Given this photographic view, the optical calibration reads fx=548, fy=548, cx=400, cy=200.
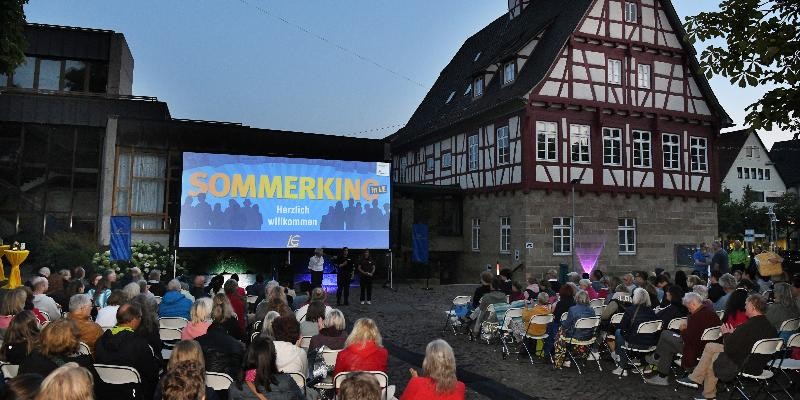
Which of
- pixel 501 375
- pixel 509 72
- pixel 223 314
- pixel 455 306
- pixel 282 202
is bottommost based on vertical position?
pixel 501 375

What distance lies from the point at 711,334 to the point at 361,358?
464 cm

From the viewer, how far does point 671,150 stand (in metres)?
23.0

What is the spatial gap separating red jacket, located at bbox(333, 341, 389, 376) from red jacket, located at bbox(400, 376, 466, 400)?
921 mm

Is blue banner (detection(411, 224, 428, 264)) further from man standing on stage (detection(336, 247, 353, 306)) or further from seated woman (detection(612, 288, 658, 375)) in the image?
seated woman (detection(612, 288, 658, 375))

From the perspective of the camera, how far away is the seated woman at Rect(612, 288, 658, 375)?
7.73 meters

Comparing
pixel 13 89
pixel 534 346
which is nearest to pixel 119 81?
pixel 13 89

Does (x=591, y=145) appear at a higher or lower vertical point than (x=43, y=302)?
higher

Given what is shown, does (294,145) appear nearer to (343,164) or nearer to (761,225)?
(343,164)

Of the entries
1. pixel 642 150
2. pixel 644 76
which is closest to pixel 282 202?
pixel 642 150

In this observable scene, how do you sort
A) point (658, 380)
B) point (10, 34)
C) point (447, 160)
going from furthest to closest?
point (447, 160)
point (10, 34)
point (658, 380)

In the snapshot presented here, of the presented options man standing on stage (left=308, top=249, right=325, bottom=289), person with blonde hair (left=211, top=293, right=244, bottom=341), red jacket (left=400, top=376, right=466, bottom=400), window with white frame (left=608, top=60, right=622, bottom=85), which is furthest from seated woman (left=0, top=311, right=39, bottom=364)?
window with white frame (left=608, top=60, right=622, bottom=85)

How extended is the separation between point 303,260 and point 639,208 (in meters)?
13.6

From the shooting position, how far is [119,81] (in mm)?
23172

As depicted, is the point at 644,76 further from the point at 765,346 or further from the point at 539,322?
the point at 765,346
